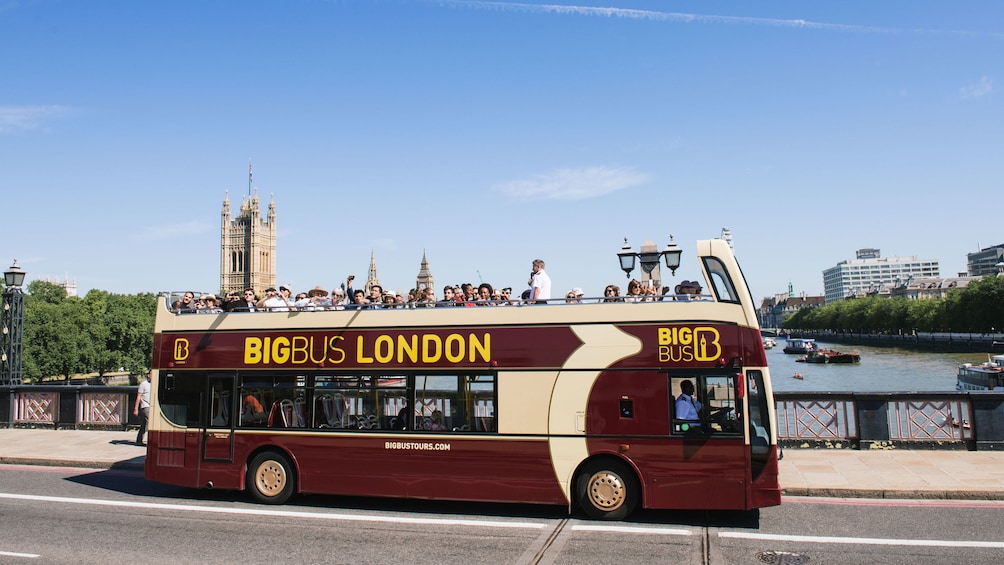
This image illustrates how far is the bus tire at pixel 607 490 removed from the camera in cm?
960

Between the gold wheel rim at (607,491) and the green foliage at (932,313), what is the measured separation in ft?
332

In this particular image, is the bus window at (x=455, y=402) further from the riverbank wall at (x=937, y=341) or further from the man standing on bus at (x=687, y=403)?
the riverbank wall at (x=937, y=341)

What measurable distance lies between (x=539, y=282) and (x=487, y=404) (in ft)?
8.49

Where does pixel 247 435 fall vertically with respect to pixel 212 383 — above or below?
below

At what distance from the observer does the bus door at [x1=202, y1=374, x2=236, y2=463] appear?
36.8ft

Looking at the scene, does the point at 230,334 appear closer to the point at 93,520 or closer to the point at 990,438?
the point at 93,520

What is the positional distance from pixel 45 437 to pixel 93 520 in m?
9.98

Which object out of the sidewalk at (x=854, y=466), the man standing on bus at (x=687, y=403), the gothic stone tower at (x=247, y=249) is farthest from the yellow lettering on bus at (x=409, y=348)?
the gothic stone tower at (x=247, y=249)

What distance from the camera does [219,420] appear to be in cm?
1129

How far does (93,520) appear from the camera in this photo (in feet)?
32.9

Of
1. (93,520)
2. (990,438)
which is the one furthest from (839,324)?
(93,520)

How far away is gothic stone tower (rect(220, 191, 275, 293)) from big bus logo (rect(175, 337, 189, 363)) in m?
170

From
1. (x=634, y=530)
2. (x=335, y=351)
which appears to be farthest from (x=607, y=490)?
(x=335, y=351)

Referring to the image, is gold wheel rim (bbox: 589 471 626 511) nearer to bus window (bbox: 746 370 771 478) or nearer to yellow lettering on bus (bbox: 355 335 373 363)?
bus window (bbox: 746 370 771 478)
